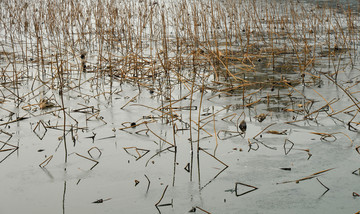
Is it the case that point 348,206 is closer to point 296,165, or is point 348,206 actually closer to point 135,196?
point 296,165

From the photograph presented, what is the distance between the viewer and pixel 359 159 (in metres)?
2.10

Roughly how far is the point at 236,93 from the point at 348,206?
1.92 meters

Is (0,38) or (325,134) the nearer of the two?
(325,134)

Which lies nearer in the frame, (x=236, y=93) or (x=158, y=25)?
(x=236, y=93)

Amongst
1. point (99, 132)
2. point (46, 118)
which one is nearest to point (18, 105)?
point (46, 118)

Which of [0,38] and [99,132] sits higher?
[0,38]

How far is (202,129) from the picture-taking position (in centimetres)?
254

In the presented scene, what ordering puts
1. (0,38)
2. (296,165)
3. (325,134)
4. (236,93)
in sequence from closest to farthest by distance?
1. (296,165)
2. (325,134)
3. (236,93)
4. (0,38)

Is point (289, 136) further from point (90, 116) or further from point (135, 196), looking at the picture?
point (90, 116)

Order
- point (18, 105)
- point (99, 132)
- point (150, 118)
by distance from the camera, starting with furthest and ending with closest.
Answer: point (18, 105), point (150, 118), point (99, 132)

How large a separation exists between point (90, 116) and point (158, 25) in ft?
12.5

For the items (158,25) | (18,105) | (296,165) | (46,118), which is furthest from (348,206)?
(158,25)

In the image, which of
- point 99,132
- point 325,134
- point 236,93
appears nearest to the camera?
point 325,134

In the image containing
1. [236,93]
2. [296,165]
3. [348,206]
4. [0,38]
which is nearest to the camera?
[348,206]
